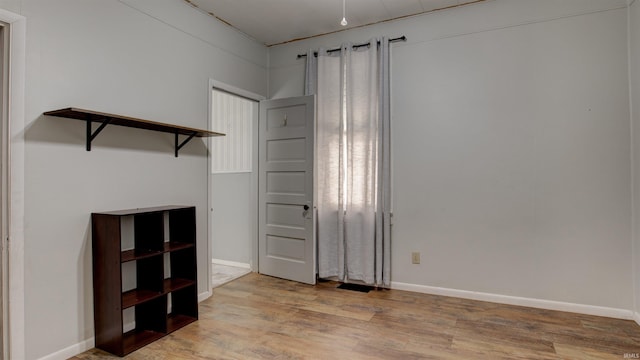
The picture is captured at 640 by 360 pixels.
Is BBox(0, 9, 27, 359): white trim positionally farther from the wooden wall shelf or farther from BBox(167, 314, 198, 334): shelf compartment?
BBox(167, 314, 198, 334): shelf compartment

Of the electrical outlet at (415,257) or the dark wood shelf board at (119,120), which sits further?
the electrical outlet at (415,257)

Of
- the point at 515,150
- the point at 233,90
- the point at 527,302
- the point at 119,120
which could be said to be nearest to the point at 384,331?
the point at 527,302

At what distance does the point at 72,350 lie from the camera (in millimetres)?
2404

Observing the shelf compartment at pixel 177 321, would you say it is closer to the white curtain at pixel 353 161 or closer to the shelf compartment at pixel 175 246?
the shelf compartment at pixel 175 246

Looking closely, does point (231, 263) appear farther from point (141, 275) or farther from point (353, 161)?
point (353, 161)

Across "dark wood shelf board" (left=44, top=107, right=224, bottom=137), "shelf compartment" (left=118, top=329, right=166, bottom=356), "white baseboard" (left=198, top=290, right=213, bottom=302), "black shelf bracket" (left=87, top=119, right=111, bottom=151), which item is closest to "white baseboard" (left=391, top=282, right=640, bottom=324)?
"white baseboard" (left=198, top=290, right=213, bottom=302)

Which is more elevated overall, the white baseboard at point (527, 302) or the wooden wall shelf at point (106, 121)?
the wooden wall shelf at point (106, 121)

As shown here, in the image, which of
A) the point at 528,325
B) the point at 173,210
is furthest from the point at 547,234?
the point at 173,210

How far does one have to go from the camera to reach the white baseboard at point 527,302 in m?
2.99

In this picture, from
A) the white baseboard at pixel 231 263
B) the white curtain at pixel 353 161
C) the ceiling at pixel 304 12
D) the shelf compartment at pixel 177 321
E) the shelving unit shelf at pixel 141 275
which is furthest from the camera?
the white baseboard at pixel 231 263

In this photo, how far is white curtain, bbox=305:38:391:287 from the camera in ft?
12.4

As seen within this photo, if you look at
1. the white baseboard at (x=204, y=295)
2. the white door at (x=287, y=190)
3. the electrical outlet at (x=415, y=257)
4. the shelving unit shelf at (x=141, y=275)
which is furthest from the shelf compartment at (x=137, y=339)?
the electrical outlet at (x=415, y=257)

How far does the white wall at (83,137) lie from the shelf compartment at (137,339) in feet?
0.83

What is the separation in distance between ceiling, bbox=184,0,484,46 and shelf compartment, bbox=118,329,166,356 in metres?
2.93
